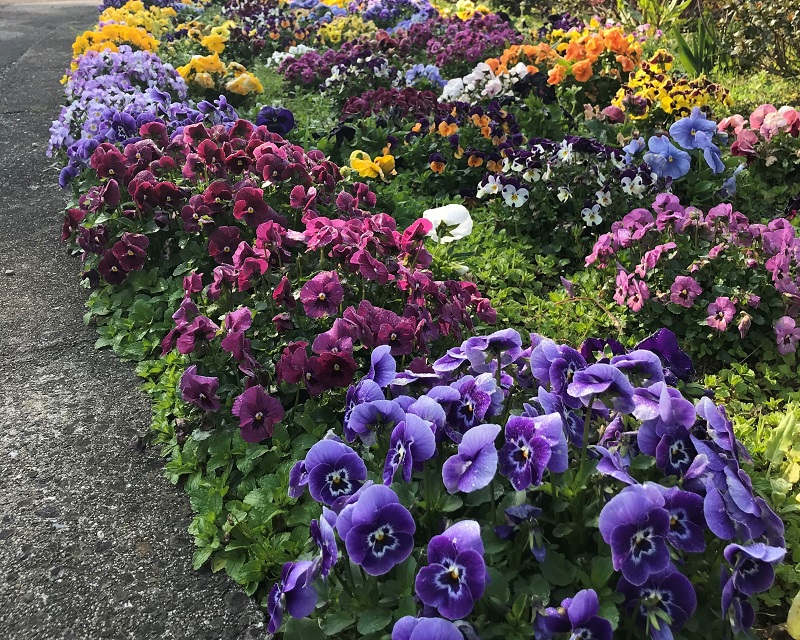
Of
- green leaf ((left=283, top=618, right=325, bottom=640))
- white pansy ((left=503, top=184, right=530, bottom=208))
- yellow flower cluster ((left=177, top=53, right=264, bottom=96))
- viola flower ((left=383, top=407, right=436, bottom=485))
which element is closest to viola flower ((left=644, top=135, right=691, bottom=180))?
white pansy ((left=503, top=184, right=530, bottom=208))

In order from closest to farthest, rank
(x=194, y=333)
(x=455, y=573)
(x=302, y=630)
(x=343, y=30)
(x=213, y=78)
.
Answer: (x=455, y=573) < (x=302, y=630) < (x=194, y=333) < (x=213, y=78) < (x=343, y=30)

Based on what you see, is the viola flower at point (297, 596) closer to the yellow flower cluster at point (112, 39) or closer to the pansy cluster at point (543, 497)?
the pansy cluster at point (543, 497)

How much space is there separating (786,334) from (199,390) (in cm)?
232

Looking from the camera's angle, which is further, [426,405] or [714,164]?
[714,164]

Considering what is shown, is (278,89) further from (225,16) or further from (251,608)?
(251,608)

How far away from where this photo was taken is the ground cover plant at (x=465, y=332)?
1517mm

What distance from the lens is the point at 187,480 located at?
2.33 m

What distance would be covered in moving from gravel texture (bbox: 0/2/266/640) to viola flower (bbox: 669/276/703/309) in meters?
2.09

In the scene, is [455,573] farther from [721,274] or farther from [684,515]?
[721,274]

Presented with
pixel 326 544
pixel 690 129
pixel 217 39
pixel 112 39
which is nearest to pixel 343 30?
pixel 217 39

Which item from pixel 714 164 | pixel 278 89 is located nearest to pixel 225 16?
pixel 278 89

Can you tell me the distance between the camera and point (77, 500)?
2.23 metres

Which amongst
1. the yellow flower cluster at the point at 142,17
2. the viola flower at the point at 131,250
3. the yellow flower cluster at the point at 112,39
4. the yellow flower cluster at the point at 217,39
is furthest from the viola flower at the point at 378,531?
the yellow flower cluster at the point at 142,17

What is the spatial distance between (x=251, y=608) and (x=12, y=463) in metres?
1.06
